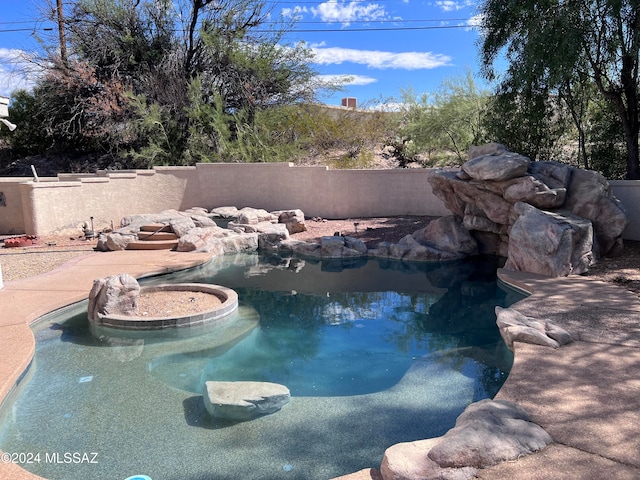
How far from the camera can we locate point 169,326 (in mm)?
6242

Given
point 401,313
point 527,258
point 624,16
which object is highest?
point 624,16

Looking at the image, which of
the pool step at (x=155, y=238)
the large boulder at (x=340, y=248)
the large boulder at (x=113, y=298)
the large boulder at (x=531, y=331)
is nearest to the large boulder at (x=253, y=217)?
the pool step at (x=155, y=238)

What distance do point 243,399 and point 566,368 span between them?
115 inches

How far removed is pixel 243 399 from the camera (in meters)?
4.29

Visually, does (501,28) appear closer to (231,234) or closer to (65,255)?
(231,234)

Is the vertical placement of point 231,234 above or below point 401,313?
above

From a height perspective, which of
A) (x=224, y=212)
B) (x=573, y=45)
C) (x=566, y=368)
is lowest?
(x=566, y=368)

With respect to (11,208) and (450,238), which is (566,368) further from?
(11,208)

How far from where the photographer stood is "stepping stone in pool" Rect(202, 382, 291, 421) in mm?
4250

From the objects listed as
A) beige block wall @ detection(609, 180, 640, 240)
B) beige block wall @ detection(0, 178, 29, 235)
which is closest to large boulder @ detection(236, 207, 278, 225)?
beige block wall @ detection(0, 178, 29, 235)

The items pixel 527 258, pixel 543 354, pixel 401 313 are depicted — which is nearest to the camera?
pixel 543 354

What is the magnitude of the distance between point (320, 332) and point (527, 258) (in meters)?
3.96

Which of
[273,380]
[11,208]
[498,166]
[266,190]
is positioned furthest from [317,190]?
[273,380]

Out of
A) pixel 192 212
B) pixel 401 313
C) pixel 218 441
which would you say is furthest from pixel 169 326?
pixel 192 212
